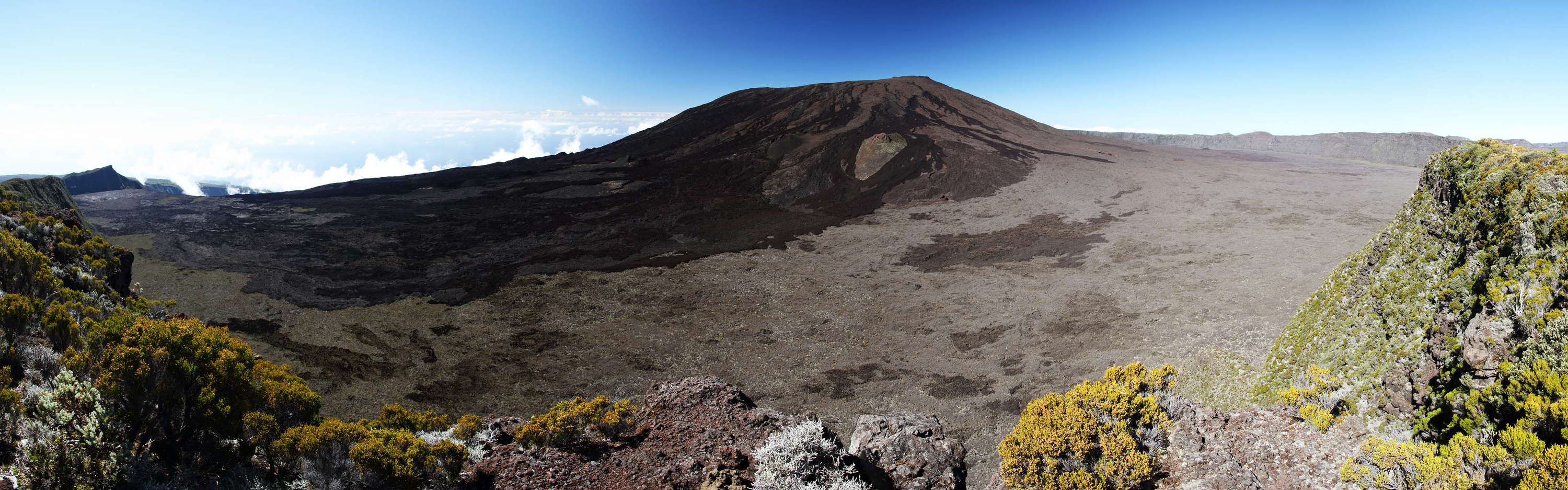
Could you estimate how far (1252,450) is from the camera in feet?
18.7

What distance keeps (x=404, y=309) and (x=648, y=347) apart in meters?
8.45

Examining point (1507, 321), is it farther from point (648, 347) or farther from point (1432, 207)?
point (648, 347)

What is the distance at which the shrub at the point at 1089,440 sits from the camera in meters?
5.65

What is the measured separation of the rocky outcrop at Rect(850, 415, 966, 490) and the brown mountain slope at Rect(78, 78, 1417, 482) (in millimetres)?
2043

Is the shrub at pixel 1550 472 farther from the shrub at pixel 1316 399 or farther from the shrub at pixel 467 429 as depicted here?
the shrub at pixel 467 429

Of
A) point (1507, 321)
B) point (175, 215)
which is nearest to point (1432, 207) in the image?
point (1507, 321)

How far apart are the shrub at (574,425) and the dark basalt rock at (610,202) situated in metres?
13.1

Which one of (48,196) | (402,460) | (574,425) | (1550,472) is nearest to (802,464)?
(574,425)

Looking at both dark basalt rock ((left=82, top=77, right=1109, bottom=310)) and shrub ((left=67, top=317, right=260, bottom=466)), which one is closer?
shrub ((left=67, top=317, right=260, bottom=466))

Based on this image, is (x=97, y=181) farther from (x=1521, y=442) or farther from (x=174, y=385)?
(x=1521, y=442)

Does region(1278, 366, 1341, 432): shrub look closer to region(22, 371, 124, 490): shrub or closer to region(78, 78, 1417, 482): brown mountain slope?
region(78, 78, 1417, 482): brown mountain slope

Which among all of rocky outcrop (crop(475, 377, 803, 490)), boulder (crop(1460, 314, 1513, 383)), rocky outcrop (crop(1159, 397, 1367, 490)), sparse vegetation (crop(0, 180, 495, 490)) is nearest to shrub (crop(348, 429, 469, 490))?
sparse vegetation (crop(0, 180, 495, 490))

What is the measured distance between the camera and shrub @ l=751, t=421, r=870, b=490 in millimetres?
5660

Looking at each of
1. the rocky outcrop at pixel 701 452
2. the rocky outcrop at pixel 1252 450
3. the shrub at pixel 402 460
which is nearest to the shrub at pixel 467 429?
the rocky outcrop at pixel 701 452
